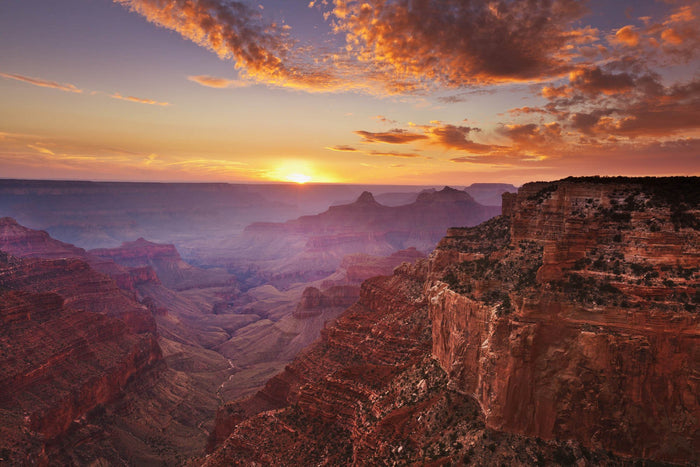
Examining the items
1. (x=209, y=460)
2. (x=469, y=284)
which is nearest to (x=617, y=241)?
(x=469, y=284)

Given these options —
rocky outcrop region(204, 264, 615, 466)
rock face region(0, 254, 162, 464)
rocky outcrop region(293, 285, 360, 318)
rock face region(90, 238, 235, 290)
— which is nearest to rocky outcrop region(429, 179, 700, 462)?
rocky outcrop region(204, 264, 615, 466)

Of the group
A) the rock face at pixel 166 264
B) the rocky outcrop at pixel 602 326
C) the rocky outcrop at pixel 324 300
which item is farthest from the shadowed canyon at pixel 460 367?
the rock face at pixel 166 264

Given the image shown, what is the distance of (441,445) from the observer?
75.0ft

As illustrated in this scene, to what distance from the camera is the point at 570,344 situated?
18969mm

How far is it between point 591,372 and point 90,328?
75.1m

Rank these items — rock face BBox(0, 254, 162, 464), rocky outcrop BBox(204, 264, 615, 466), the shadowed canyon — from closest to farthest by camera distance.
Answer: the shadowed canyon, rocky outcrop BBox(204, 264, 615, 466), rock face BBox(0, 254, 162, 464)

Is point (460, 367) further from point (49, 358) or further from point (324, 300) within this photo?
point (324, 300)

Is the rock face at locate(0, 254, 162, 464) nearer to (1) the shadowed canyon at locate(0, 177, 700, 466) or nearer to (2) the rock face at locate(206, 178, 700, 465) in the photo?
(1) the shadowed canyon at locate(0, 177, 700, 466)

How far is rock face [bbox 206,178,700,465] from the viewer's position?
58.7ft

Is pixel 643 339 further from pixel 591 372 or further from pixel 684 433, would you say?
pixel 684 433

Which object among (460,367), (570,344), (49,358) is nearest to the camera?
(570,344)

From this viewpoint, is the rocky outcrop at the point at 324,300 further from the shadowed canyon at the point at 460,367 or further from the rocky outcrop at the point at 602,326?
the rocky outcrop at the point at 602,326

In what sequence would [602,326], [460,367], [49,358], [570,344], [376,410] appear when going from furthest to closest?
[49,358], [376,410], [460,367], [570,344], [602,326]

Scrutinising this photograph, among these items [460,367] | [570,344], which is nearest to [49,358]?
[460,367]
